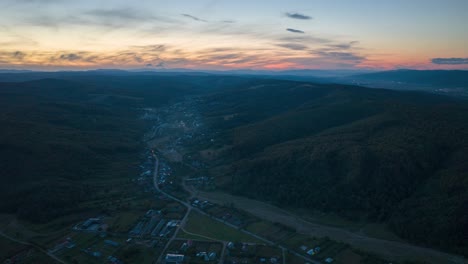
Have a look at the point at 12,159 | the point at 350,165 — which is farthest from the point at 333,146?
the point at 12,159

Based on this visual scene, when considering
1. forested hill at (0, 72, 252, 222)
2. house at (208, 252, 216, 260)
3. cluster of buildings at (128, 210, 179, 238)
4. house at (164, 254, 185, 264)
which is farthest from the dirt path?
forested hill at (0, 72, 252, 222)

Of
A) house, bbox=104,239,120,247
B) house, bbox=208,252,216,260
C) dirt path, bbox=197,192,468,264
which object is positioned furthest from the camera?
house, bbox=104,239,120,247

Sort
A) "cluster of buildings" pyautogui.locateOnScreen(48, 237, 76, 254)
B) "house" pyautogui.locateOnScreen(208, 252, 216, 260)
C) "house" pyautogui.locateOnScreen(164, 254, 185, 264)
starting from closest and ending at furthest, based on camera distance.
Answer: "house" pyautogui.locateOnScreen(164, 254, 185, 264) → "house" pyautogui.locateOnScreen(208, 252, 216, 260) → "cluster of buildings" pyautogui.locateOnScreen(48, 237, 76, 254)

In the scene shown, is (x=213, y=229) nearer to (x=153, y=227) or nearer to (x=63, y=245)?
(x=153, y=227)

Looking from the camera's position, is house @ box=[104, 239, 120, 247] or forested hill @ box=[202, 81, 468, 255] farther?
forested hill @ box=[202, 81, 468, 255]

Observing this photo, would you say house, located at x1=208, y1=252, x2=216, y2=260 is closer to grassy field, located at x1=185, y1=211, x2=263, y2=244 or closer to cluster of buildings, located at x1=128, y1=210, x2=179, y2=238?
grassy field, located at x1=185, y1=211, x2=263, y2=244

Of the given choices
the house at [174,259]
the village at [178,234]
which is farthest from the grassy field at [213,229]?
the house at [174,259]

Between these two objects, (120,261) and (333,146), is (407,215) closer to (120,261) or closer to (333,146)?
(333,146)
